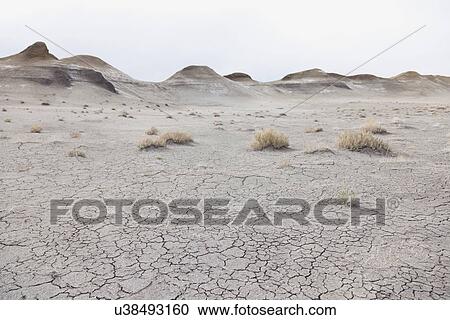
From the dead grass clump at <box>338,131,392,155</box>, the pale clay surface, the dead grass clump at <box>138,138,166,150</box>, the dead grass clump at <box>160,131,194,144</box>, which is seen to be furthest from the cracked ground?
the dead grass clump at <box>160,131,194,144</box>

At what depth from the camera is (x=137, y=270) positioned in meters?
3.38

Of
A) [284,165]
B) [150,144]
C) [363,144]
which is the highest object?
[363,144]

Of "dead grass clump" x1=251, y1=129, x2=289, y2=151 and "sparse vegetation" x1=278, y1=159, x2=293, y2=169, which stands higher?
"dead grass clump" x1=251, y1=129, x2=289, y2=151

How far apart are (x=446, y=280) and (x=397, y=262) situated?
44 centimetres

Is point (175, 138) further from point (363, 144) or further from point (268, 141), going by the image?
point (363, 144)

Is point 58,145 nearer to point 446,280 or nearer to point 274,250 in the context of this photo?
point 274,250

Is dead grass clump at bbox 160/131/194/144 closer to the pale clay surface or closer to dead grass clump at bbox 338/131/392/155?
the pale clay surface

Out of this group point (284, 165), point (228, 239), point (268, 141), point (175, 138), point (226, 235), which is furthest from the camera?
point (175, 138)

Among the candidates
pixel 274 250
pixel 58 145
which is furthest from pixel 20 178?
pixel 274 250

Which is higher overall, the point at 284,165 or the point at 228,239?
the point at 284,165

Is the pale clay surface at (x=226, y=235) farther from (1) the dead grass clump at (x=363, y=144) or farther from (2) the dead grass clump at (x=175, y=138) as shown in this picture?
(2) the dead grass clump at (x=175, y=138)

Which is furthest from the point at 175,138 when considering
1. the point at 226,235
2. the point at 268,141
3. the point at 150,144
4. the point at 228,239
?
the point at 228,239

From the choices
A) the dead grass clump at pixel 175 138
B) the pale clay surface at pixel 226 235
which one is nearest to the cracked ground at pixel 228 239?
the pale clay surface at pixel 226 235

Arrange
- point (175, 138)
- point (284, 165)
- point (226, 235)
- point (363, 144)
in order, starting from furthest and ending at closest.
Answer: point (175, 138) < point (363, 144) < point (284, 165) < point (226, 235)
